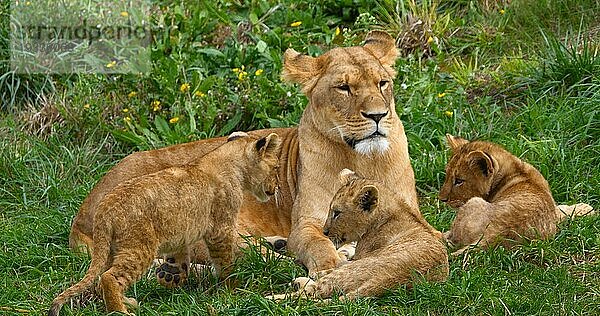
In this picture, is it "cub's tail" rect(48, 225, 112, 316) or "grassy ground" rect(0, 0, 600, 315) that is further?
"grassy ground" rect(0, 0, 600, 315)

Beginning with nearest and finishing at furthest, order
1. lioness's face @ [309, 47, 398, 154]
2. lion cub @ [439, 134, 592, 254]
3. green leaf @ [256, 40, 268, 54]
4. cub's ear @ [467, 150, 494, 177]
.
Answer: lion cub @ [439, 134, 592, 254] < lioness's face @ [309, 47, 398, 154] < cub's ear @ [467, 150, 494, 177] < green leaf @ [256, 40, 268, 54]

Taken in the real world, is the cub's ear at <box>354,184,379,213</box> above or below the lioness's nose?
below

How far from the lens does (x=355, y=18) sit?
11.5m

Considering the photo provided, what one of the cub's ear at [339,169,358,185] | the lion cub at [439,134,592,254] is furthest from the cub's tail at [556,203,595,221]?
the cub's ear at [339,169,358,185]

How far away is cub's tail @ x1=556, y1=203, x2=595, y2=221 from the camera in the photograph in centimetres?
762

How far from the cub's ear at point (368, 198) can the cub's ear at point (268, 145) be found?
0.63 metres

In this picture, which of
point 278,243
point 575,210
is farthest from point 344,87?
point 575,210

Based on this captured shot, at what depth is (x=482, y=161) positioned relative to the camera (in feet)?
25.0

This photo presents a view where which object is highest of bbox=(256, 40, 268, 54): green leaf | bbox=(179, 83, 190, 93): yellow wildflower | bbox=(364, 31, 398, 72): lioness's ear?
bbox=(364, 31, 398, 72): lioness's ear

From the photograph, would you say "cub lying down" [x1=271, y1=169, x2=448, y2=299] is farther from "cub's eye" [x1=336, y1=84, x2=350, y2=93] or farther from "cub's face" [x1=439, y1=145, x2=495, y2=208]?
"cub's face" [x1=439, y1=145, x2=495, y2=208]

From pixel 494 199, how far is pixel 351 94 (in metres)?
1.14

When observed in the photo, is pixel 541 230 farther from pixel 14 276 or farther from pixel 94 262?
pixel 14 276

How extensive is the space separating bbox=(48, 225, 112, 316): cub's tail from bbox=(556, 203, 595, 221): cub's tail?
9.93 feet

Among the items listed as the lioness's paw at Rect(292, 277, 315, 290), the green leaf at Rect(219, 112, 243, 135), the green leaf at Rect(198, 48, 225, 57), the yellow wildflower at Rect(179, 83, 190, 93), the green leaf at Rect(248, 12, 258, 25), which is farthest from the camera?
the green leaf at Rect(248, 12, 258, 25)
